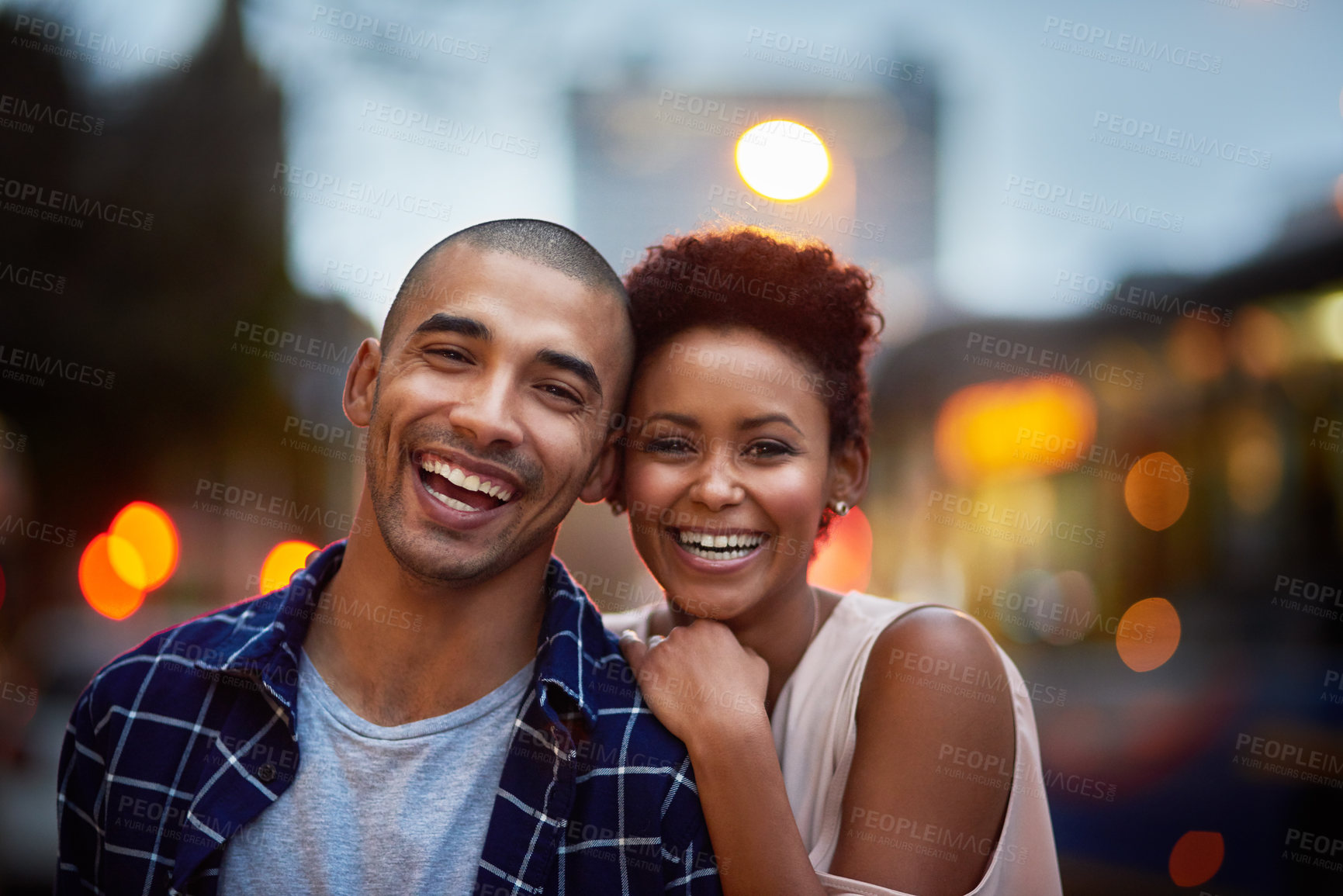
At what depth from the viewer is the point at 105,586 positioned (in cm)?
782

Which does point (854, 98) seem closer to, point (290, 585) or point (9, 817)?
point (290, 585)

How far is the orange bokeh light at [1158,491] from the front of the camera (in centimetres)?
897

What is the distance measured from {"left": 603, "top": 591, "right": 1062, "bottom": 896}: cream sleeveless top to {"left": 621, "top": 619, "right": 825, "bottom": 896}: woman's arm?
0.26m

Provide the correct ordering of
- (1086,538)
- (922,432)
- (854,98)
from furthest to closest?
(922,432) < (1086,538) < (854,98)

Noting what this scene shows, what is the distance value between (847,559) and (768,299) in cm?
1468

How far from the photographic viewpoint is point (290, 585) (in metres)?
2.56

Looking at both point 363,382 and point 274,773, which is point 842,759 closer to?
point 274,773

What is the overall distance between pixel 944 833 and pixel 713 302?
172 cm

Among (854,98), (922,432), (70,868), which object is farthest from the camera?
(922,432)

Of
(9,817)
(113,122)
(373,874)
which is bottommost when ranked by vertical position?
(9,817)

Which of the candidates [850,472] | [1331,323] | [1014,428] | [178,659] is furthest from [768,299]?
[1014,428]

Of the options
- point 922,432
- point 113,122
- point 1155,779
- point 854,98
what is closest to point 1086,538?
point 922,432

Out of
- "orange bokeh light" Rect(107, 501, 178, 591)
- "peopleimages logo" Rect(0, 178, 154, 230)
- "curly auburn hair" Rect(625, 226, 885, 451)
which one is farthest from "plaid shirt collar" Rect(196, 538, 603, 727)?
"peopleimages logo" Rect(0, 178, 154, 230)

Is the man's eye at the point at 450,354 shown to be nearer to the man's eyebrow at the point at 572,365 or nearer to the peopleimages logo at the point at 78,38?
the man's eyebrow at the point at 572,365
